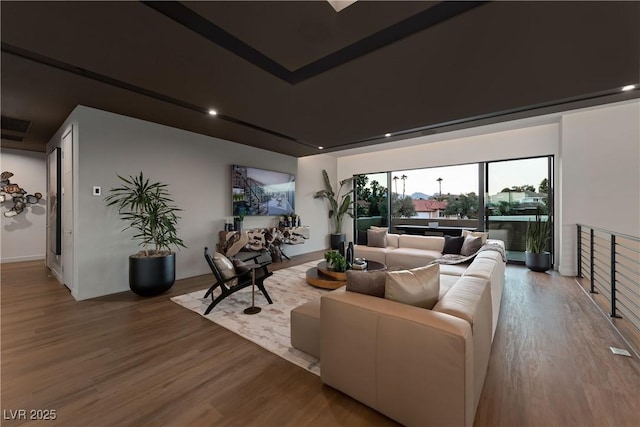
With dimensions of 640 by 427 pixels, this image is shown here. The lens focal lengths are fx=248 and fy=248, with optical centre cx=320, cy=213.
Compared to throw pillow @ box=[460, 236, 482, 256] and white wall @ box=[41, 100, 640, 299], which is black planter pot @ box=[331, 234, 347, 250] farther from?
throw pillow @ box=[460, 236, 482, 256]

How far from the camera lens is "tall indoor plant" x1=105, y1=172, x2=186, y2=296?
3.52 metres

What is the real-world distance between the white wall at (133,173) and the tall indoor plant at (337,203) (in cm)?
297

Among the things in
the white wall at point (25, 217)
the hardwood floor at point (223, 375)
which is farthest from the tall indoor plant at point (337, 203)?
the white wall at point (25, 217)

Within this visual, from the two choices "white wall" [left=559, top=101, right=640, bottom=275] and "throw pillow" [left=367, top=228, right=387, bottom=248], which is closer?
"white wall" [left=559, top=101, right=640, bottom=275]

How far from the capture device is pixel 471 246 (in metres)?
4.42

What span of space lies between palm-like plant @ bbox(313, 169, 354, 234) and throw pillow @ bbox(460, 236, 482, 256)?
12.4 ft

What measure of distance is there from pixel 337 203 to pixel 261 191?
9.94ft

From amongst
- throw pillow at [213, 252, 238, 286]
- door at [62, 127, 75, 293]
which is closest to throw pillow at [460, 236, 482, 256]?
throw pillow at [213, 252, 238, 286]

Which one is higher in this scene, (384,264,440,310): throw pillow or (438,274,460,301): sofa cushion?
(384,264,440,310): throw pillow

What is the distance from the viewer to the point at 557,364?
81.7 inches

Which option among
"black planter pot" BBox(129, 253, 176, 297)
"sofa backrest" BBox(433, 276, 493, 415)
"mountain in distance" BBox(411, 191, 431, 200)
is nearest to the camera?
"sofa backrest" BBox(433, 276, 493, 415)

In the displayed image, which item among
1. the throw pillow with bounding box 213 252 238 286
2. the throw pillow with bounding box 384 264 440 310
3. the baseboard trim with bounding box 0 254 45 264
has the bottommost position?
the baseboard trim with bounding box 0 254 45 264

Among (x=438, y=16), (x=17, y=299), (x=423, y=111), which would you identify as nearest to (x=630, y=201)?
(x=423, y=111)

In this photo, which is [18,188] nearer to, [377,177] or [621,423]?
[377,177]
